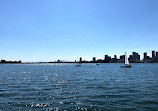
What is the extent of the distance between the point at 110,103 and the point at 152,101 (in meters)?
6.83

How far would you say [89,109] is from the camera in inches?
727

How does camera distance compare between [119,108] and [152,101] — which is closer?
[119,108]

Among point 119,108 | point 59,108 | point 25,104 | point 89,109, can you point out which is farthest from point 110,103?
point 25,104

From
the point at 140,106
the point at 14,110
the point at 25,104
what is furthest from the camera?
the point at 25,104

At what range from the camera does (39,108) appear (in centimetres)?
1891

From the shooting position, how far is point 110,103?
818 inches

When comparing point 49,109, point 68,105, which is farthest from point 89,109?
point 49,109

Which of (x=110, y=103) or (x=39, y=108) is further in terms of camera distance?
(x=110, y=103)

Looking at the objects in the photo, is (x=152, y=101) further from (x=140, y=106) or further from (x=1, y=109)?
(x=1, y=109)

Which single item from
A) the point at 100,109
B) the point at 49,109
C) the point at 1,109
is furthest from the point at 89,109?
the point at 1,109

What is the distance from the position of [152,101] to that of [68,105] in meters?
13.1

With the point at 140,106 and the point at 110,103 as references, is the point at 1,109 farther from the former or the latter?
the point at 140,106

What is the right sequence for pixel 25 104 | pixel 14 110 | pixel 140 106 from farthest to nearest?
pixel 25 104, pixel 140 106, pixel 14 110

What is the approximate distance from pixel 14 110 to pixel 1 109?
6.16ft
